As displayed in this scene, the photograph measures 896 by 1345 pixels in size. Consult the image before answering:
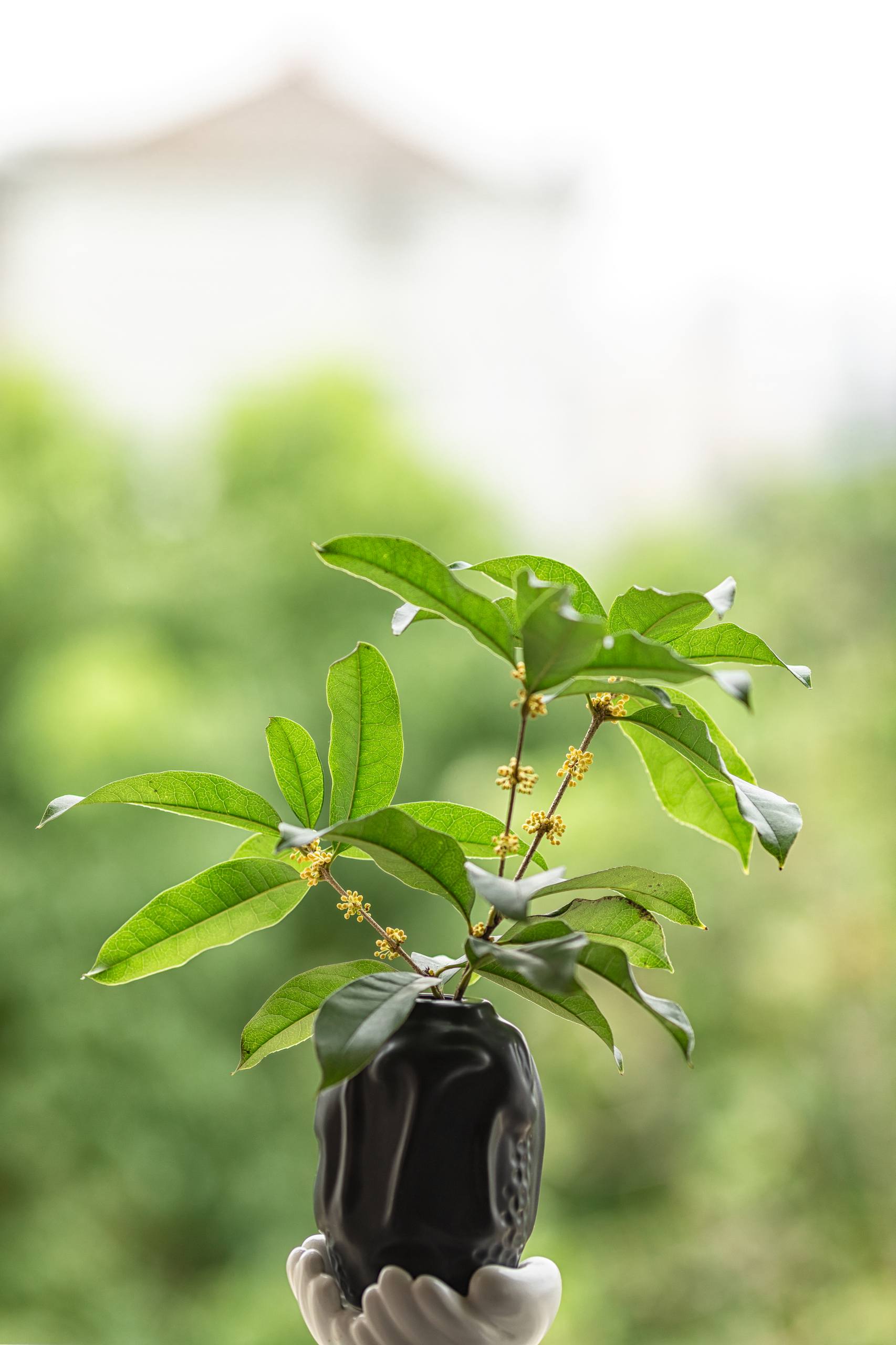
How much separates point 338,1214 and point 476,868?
229 mm

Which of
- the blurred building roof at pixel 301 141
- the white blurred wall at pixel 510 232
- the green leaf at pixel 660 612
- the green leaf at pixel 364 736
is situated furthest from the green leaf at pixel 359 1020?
the blurred building roof at pixel 301 141

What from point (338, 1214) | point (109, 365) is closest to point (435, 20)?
point (109, 365)

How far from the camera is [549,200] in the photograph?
3.57m

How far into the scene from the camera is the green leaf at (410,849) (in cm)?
58

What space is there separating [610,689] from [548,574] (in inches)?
4.8

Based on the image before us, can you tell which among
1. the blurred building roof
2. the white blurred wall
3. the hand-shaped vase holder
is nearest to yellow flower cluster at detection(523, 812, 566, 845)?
the hand-shaped vase holder

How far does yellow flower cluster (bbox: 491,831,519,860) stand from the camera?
2.13 feet

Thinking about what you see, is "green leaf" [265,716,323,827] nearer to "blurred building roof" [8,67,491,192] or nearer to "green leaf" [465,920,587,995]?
"green leaf" [465,920,587,995]

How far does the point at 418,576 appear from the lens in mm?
605

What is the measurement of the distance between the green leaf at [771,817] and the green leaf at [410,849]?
6.3 inches

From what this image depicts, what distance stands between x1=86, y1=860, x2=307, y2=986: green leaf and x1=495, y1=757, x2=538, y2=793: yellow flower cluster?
5.8 inches

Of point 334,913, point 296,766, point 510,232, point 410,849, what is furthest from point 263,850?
point 510,232

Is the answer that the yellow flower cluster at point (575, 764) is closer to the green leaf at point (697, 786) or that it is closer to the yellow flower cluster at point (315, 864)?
the green leaf at point (697, 786)

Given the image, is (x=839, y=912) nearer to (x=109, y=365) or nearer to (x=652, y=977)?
(x=652, y=977)
